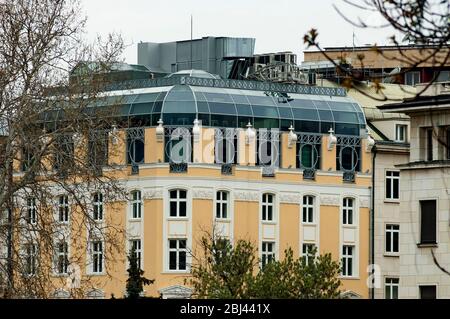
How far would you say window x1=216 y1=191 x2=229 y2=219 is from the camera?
326ft

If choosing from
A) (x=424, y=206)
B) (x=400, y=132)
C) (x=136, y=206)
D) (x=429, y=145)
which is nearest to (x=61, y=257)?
(x=424, y=206)

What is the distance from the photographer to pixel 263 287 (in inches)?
2972

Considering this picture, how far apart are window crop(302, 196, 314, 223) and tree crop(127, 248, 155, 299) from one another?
9562mm

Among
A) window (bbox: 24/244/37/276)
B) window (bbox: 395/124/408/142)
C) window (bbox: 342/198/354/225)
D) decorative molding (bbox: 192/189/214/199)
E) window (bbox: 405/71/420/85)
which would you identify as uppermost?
window (bbox: 405/71/420/85)

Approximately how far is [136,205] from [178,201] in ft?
7.75

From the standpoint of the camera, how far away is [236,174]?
327 feet

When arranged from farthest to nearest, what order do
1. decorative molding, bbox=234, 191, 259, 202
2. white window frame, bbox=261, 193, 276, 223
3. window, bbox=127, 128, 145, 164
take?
white window frame, bbox=261, 193, 276, 223
window, bbox=127, 128, 145, 164
decorative molding, bbox=234, 191, 259, 202

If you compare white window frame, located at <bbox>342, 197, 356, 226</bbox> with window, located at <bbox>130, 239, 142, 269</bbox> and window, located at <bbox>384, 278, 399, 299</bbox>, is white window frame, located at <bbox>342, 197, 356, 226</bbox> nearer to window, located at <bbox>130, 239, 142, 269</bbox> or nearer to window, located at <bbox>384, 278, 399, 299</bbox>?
window, located at <bbox>384, 278, 399, 299</bbox>

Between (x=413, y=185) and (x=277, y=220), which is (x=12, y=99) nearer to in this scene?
A: (x=413, y=185)

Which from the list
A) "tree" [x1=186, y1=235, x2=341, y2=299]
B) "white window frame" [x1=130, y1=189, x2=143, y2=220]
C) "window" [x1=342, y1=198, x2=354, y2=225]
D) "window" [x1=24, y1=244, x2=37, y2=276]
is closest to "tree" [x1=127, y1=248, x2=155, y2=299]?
"white window frame" [x1=130, y1=189, x2=143, y2=220]

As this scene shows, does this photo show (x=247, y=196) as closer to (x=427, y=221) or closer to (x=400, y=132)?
(x=400, y=132)

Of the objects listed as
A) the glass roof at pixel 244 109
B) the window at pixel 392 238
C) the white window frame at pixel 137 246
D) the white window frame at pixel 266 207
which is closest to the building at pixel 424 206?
the glass roof at pixel 244 109
